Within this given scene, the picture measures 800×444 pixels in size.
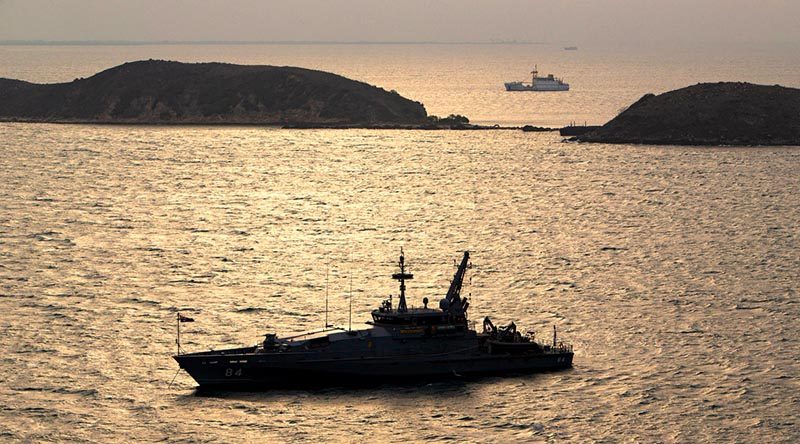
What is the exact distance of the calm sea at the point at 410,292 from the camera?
74625 millimetres

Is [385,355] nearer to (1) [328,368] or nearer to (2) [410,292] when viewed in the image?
(1) [328,368]

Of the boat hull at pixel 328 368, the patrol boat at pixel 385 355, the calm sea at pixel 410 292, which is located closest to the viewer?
the calm sea at pixel 410 292

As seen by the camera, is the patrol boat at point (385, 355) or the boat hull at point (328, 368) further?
the patrol boat at point (385, 355)

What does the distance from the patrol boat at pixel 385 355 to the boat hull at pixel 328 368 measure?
0.20 ft

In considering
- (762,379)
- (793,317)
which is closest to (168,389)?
(762,379)

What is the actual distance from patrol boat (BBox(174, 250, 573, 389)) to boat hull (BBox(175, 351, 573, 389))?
0.20 feet

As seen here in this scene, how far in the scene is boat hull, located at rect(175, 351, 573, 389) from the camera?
79.7m

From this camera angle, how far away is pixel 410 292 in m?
106

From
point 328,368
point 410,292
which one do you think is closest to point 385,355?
point 328,368

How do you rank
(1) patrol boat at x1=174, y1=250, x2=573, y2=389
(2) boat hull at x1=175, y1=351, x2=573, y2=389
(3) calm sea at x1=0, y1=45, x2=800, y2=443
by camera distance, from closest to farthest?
1. (3) calm sea at x1=0, y1=45, x2=800, y2=443
2. (2) boat hull at x1=175, y1=351, x2=573, y2=389
3. (1) patrol boat at x1=174, y1=250, x2=573, y2=389

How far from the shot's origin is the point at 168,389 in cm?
7925

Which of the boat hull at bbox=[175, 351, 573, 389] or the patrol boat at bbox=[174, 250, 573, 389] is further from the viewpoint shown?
the patrol boat at bbox=[174, 250, 573, 389]

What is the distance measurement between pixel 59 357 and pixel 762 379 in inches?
1793

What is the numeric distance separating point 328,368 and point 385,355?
11.9ft
